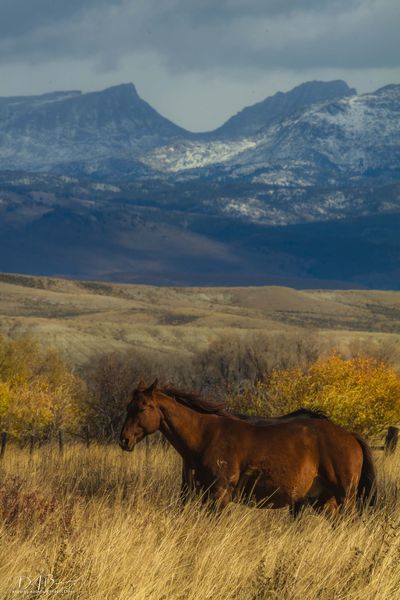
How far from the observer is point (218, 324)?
163125mm

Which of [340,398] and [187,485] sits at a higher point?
[187,485]

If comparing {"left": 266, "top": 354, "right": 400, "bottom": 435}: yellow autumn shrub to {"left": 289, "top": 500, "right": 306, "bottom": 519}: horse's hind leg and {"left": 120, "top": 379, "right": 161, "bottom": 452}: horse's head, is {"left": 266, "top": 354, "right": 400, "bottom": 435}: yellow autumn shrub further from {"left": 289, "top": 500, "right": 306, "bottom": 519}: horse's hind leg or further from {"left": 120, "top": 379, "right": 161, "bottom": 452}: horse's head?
{"left": 120, "top": 379, "right": 161, "bottom": 452}: horse's head

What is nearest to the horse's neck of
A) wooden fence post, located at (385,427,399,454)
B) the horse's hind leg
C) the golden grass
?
the golden grass

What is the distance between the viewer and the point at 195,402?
10.9 m

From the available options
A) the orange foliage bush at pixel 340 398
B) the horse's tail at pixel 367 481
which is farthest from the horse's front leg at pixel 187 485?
the orange foliage bush at pixel 340 398

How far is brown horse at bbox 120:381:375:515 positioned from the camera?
10383 millimetres

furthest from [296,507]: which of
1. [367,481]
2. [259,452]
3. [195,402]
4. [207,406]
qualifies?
[195,402]

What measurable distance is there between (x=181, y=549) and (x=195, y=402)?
7.62ft

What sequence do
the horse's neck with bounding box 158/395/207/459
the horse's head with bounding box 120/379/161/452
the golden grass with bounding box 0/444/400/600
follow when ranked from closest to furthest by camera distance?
the golden grass with bounding box 0/444/400/600, the horse's head with bounding box 120/379/161/452, the horse's neck with bounding box 158/395/207/459

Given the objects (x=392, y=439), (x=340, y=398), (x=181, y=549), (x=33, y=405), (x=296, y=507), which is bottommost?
(x=33, y=405)

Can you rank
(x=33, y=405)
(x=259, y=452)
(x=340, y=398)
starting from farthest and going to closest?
1. (x=33, y=405)
2. (x=340, y=398)
3. (x=259, y=452)

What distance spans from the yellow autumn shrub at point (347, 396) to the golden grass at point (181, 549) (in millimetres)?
13307

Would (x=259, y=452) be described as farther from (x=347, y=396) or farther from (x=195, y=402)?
(x=347, y=396)

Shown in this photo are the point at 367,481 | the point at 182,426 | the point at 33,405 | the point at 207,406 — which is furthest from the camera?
the point at 33,405
